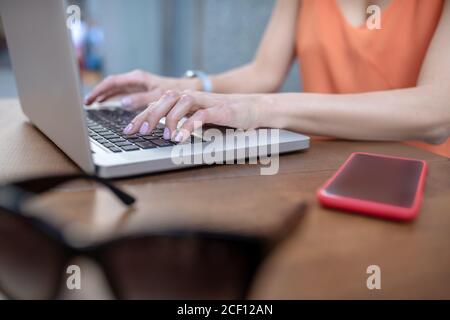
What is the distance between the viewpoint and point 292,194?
0.31 metres

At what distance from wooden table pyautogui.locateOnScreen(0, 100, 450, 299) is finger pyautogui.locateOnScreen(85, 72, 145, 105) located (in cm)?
22

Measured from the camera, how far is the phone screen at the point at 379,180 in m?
0.27

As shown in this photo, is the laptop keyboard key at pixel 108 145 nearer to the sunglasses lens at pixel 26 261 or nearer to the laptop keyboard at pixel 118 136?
the laptop keyboard at pixel 118 136

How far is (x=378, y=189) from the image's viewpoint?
0.28 meters

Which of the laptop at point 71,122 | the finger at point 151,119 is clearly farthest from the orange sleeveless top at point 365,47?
the finger at point 151,119

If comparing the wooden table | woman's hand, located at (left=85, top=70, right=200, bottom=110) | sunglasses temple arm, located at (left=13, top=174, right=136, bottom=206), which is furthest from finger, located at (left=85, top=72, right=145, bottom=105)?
sunglasses temple arm, located at (left=13, top=174, right=136, bottom=206)

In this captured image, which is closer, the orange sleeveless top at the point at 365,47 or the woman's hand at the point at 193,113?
the woman's hand at the point at 193,113

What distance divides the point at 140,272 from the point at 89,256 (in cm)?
3

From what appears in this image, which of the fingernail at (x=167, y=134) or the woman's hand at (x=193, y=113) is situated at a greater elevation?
the woman's hand at (x=193, y=113)

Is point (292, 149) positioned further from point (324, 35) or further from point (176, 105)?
point (324, 35)

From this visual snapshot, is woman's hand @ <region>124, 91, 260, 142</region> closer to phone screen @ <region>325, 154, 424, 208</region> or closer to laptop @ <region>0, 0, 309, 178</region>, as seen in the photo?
laptop @ <region>0, 0, 309, 178</region>

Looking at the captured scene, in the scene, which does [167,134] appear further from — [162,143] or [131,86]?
[131,86]

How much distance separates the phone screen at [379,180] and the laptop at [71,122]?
Result: 0.09 metres

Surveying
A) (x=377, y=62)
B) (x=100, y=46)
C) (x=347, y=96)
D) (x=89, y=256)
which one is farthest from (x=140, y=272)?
(x=100, y=46)
